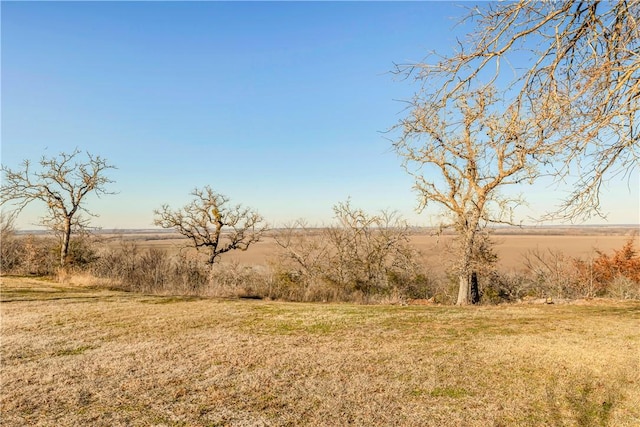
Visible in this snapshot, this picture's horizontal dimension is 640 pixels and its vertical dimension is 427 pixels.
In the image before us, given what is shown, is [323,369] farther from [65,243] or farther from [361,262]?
[65,243]

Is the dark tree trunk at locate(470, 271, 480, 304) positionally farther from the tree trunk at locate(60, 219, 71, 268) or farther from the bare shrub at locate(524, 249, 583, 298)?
the tree trunk at locate(60, 219, 71, 268)

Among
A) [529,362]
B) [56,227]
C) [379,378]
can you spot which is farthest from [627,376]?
[56,227]

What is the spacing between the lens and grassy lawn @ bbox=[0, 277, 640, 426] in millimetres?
3736

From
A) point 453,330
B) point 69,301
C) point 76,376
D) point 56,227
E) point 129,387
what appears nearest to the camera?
point 129,387

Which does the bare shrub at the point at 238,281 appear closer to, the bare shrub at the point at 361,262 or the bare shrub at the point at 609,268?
the bare shrub at the point at 361,262

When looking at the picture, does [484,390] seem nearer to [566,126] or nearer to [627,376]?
[627,376]

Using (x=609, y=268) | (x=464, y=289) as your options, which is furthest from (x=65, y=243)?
(x=609, y=268)

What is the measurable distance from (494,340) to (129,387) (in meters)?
5.41

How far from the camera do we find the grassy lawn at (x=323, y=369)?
12.3 feet

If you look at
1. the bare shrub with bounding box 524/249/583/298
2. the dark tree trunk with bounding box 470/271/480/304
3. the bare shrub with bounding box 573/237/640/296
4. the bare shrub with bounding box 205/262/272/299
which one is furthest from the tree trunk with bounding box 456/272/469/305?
the bare shrub with bounding box 573/237/640/296

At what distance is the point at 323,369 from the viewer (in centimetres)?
501

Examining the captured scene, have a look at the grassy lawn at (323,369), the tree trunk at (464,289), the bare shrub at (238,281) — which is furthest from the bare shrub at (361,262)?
the grassy lawn at (323,369)

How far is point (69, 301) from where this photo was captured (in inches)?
436

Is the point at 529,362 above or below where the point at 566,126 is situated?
below
